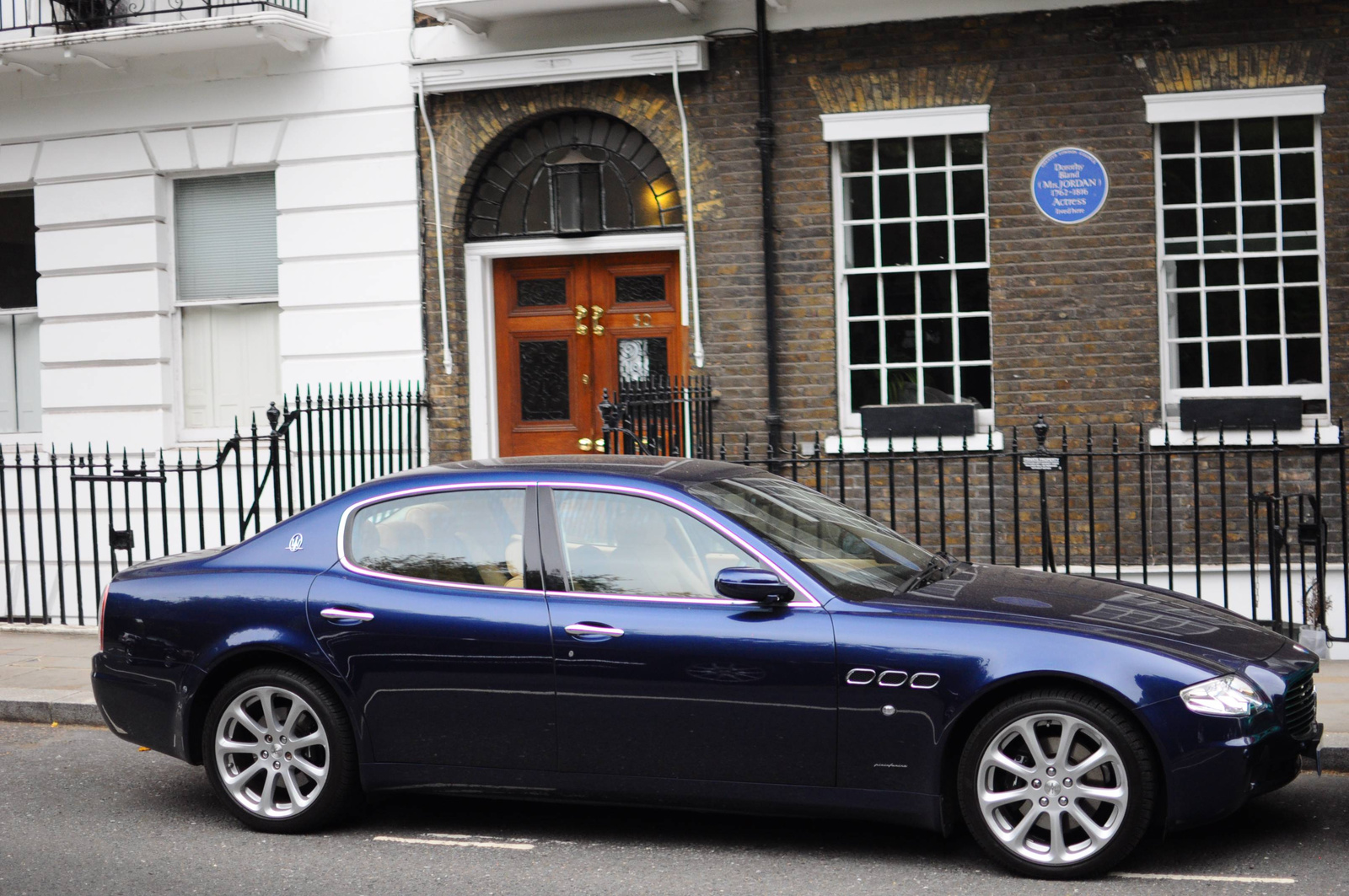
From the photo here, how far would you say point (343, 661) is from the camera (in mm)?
5816

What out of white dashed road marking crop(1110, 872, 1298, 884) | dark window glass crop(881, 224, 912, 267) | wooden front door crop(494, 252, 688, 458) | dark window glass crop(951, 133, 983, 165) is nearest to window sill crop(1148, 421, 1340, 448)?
dark window glass crop(881, 224, 912, 267)

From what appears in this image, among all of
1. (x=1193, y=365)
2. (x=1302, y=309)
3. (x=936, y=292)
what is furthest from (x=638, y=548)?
(x=1302, y=309)

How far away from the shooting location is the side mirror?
17.6 ft

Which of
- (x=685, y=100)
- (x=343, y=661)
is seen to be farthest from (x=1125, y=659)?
(x=685, y=100)

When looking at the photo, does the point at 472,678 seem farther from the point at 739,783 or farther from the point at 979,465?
the point at 979,465

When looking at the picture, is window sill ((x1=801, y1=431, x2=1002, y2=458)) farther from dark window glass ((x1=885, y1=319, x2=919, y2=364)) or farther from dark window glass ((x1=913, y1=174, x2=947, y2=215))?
dark window glass ((x1=913, y1=174, x2=947, y2=215))

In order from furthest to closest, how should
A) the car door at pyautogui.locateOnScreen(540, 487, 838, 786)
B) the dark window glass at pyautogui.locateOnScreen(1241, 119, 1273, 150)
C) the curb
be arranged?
1. the dark window glass at pyautogui.locateOnScreen(1241, 119, 1273, 150)
2. the curb
3. the car door at pyautogui.locateOnScreen(540, 487, 838, 786)

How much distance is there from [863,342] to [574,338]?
94.9 inches

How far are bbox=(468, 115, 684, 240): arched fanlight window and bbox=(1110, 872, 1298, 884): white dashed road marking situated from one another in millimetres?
7663

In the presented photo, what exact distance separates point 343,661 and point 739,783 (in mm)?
1637

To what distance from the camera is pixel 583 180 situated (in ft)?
39.8

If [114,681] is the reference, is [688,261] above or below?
above

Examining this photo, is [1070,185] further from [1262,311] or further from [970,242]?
[1262,311]

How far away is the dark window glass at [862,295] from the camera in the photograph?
38.2 ft
